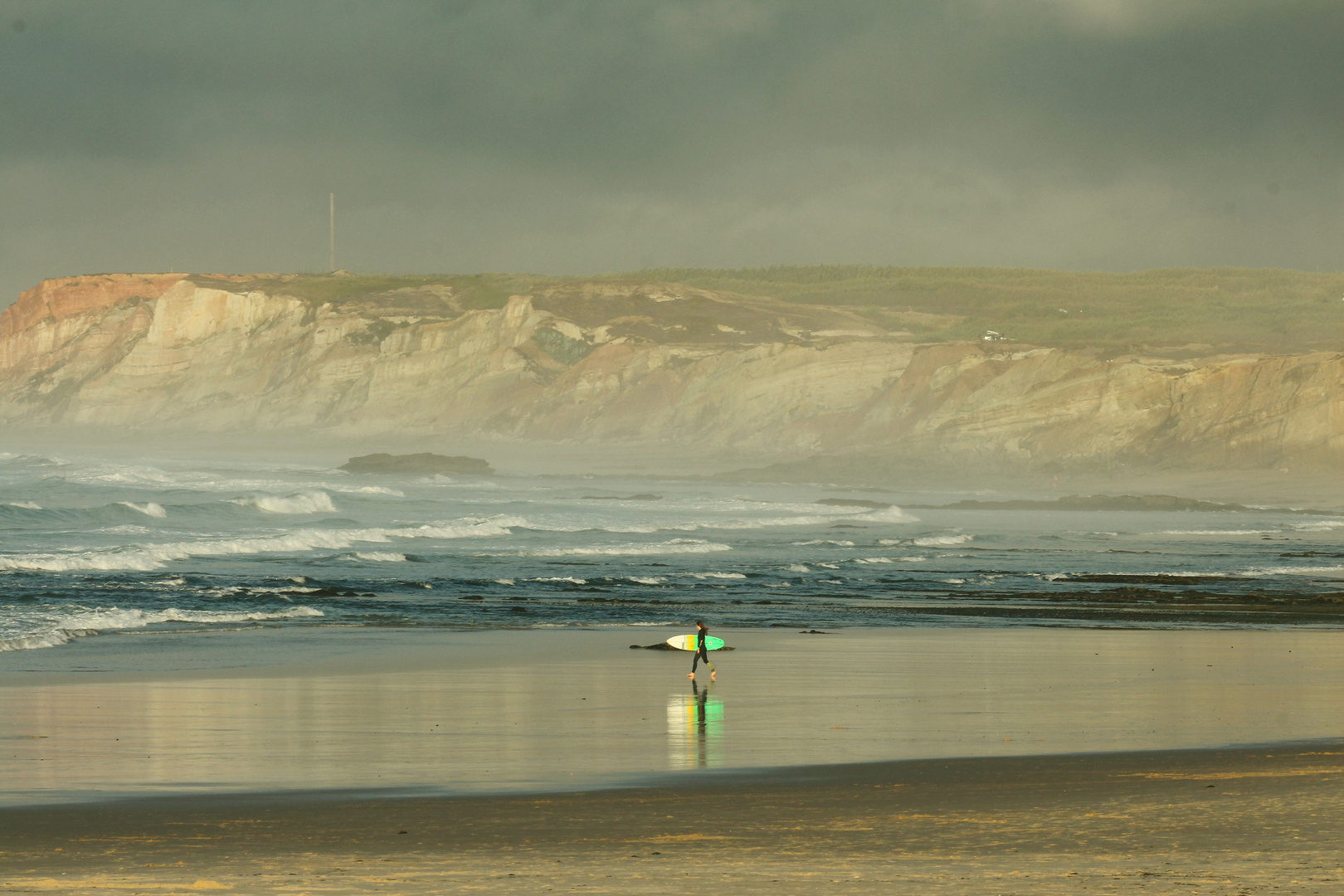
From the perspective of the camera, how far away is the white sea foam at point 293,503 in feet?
172

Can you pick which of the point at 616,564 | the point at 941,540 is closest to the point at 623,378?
the point at 941,540

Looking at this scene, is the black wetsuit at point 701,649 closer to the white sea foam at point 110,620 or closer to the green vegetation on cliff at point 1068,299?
the white sea foam at point 110,620

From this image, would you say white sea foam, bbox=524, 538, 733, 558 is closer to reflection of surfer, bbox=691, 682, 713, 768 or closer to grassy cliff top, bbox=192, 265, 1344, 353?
reflection of surfer, bbox=691, 682, 713, 768

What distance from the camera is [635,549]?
39375mm

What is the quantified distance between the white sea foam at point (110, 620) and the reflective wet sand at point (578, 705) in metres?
0.60

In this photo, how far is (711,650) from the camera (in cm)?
1788

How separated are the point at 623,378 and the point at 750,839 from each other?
11656 cm

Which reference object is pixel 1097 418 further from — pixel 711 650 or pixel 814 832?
pixel 814 832

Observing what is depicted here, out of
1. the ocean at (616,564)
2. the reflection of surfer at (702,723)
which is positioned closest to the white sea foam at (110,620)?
the ocean at (616,564)

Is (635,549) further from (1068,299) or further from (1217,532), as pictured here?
(1068,299)

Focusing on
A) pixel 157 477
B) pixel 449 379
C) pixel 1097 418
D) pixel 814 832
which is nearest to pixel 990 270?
pixel 449 379

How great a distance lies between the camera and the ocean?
22.9 meters

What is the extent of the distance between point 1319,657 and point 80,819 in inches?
562

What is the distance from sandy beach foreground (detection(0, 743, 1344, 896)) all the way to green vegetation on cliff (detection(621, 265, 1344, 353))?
117 m
